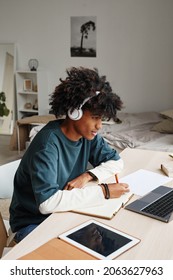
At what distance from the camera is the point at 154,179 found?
1.51m

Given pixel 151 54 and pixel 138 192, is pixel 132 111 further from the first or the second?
pixel 138 192

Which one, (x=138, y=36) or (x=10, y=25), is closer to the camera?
(x=138, y=36)

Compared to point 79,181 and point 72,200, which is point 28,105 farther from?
point 72,200

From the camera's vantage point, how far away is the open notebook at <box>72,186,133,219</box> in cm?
114

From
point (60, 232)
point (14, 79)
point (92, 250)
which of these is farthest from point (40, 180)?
point (14, 79)

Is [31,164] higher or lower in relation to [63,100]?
lower

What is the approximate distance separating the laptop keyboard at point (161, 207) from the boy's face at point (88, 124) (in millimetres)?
392

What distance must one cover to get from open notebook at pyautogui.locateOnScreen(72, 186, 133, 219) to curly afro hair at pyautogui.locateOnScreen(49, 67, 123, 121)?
1.16 ft

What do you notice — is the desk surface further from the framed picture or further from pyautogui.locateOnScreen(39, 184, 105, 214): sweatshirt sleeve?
the framed picture

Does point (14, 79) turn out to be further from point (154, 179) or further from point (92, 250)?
point (92, 250)
